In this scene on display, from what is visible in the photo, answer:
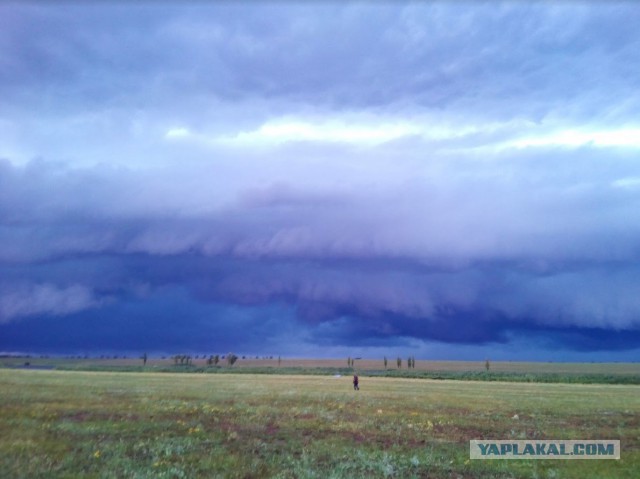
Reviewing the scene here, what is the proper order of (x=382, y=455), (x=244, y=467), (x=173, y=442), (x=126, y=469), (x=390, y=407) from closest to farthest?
(x=126, y=469) → (x=244, y=467) → (x=173, y=442) → (x=382, y=455) → (x=390, y=407)

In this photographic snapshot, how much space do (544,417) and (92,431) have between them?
88.2 feet

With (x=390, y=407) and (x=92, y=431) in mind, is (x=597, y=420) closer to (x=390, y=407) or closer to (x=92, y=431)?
(x=390, y=407)

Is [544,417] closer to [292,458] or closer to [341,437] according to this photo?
[341,437]

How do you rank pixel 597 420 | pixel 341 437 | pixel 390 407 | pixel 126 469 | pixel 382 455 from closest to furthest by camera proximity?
pixel 126 469 → pixel 382 455 → pixel 341 437 → pixel 597 420 → pixel 390 407

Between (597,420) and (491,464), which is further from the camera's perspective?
(597,420)

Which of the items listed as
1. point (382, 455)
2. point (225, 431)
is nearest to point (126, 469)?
point (225, 431)

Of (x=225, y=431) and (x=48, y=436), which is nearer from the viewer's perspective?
(x=48, y=436)

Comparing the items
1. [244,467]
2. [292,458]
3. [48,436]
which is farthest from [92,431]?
→ [292,458]

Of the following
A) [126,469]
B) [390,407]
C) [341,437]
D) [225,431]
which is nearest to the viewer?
[126,469]

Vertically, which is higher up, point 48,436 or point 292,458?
point 48,436

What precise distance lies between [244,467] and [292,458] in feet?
7.78

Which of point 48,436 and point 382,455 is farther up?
point 48,436

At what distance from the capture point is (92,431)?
57.5ft

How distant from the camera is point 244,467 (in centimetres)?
1722
